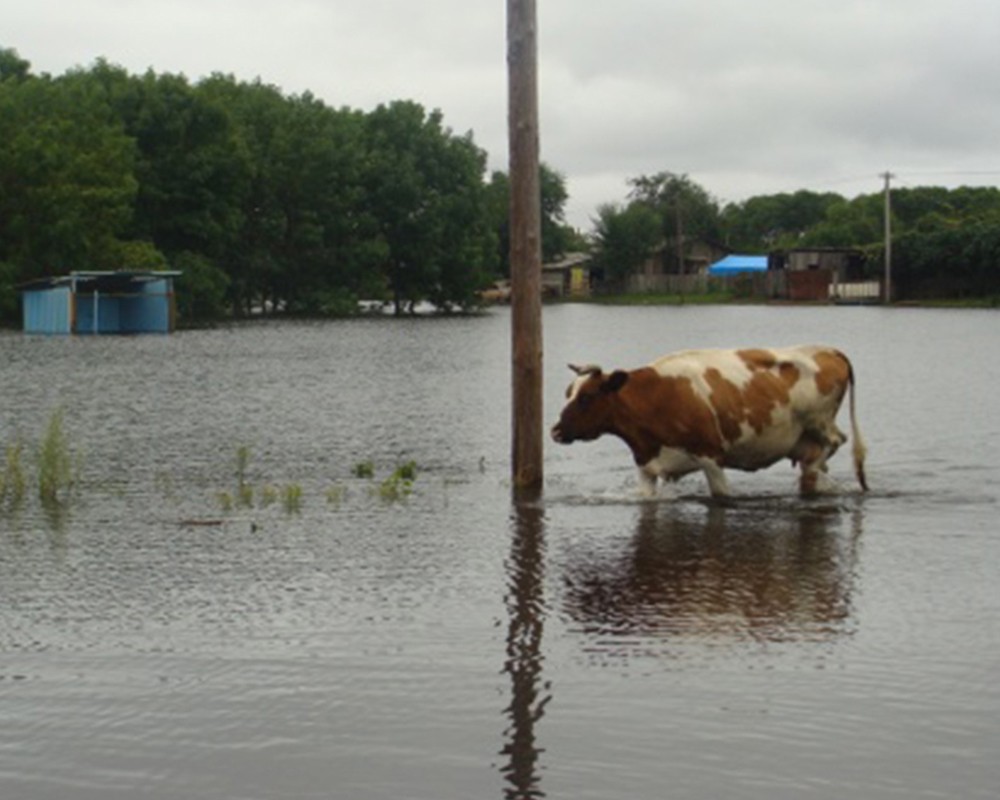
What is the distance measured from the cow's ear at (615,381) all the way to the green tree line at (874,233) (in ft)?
315

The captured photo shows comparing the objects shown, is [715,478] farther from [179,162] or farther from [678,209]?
[678,209]

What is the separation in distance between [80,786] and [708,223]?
606 ft

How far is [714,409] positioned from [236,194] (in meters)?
92.3

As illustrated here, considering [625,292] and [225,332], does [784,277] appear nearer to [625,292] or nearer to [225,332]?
[625,292]

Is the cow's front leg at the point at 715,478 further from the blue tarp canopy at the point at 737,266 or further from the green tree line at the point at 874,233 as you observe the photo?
the blue tarp canopy at the point at 737,266

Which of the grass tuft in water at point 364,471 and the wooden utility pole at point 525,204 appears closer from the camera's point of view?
the wooden utility pole at point 525,204

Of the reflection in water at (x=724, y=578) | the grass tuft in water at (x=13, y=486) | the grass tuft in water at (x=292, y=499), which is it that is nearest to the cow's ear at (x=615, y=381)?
the reflection in water at (x=724, y=578)

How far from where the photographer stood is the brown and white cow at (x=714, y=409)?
1525cm

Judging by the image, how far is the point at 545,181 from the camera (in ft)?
620

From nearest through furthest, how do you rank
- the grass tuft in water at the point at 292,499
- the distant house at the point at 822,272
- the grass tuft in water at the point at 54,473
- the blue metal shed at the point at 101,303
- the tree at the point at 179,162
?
the grass tuft in water at the point at 292,499 → the grass tuft in water at the point at 54,473 → the blue metal shed at the point at 101,303 → the tree at the point at 179,162 → the distant house at the point at 822,272

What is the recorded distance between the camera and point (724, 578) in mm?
11391

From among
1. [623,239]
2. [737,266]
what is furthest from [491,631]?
[623,239]

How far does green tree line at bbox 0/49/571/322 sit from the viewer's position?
289 feet

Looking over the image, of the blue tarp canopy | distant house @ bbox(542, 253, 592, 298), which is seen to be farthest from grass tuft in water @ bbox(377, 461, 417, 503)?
distant house @ bbox(542, 253, 592, 298)
